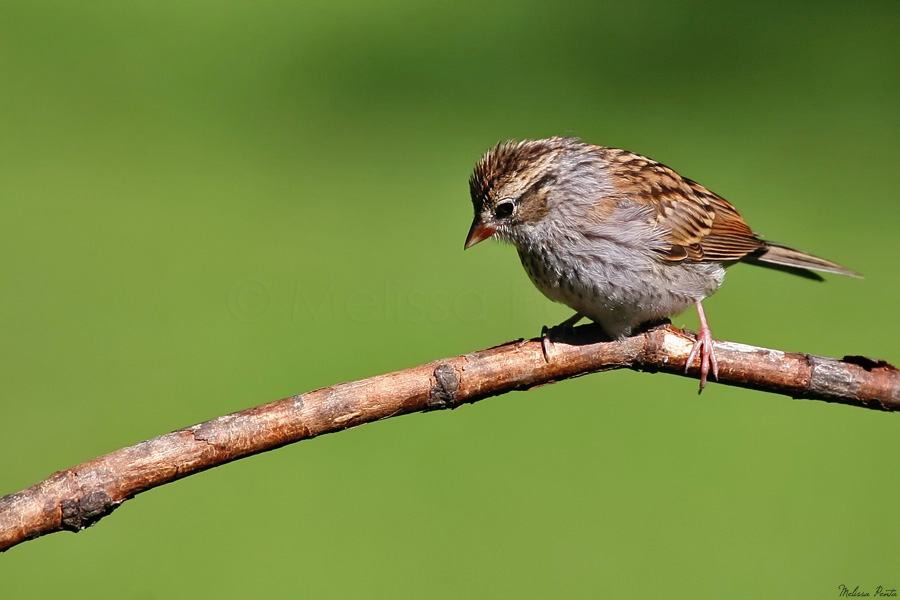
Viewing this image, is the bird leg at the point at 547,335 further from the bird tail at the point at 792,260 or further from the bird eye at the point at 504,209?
the bird tail at the point at 792,260

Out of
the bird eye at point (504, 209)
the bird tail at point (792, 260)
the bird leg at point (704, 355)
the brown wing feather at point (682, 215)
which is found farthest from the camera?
the bird tail at point (792, 260)

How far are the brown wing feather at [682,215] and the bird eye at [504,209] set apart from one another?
51 centimetres

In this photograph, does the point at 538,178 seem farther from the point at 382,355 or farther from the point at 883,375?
the point at 382,355

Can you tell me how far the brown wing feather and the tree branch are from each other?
627 mm

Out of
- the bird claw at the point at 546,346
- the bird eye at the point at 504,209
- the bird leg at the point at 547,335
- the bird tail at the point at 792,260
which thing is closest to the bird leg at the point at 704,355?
the bird leg at the point at 547,335

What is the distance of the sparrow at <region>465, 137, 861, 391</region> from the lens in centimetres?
358

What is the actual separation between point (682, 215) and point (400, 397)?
178 cm

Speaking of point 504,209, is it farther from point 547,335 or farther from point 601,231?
point 547,335

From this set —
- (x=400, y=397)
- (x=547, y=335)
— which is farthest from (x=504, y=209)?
(x=400, y=397)

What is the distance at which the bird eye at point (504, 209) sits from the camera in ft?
12.1

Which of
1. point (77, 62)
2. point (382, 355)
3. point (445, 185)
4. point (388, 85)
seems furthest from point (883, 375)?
point (77, 62)

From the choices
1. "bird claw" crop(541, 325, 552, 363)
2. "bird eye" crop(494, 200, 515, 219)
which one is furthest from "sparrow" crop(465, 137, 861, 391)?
"bird claw" crop(541, 325, 552, 363)

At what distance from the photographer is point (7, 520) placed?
239 cm

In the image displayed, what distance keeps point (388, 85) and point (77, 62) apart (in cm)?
276
